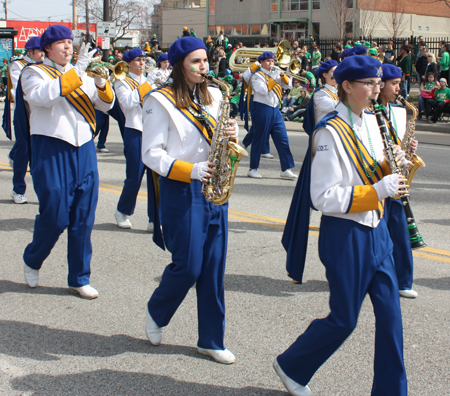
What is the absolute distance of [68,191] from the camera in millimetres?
4746

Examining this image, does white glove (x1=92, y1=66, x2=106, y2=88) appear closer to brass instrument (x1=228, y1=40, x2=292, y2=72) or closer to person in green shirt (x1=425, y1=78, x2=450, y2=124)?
brass instrument (x1=228, y1=40, x2=292, y2=72)

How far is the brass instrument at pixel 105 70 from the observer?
4.87 meters

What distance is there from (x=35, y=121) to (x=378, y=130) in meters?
2.83

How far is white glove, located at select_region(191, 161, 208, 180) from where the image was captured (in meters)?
3.57

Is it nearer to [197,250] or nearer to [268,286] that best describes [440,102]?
[268,286]

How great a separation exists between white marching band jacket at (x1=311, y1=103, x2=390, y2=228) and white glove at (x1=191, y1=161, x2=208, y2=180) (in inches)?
27.5

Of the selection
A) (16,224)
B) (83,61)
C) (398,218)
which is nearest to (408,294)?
(398,218)

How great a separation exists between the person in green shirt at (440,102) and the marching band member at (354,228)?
14940 millimetres

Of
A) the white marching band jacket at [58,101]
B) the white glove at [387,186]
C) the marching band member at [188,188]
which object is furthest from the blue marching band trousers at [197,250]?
the white marching band jacket at [58,101]

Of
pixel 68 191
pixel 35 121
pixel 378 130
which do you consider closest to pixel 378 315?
pixel 378 130

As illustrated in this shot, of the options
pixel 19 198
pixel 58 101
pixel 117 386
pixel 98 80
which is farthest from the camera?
pixel 19 198

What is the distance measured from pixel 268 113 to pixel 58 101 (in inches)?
229

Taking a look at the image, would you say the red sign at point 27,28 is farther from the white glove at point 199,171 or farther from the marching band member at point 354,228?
the marching band member at point 354,228

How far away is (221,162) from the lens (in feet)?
12.0
